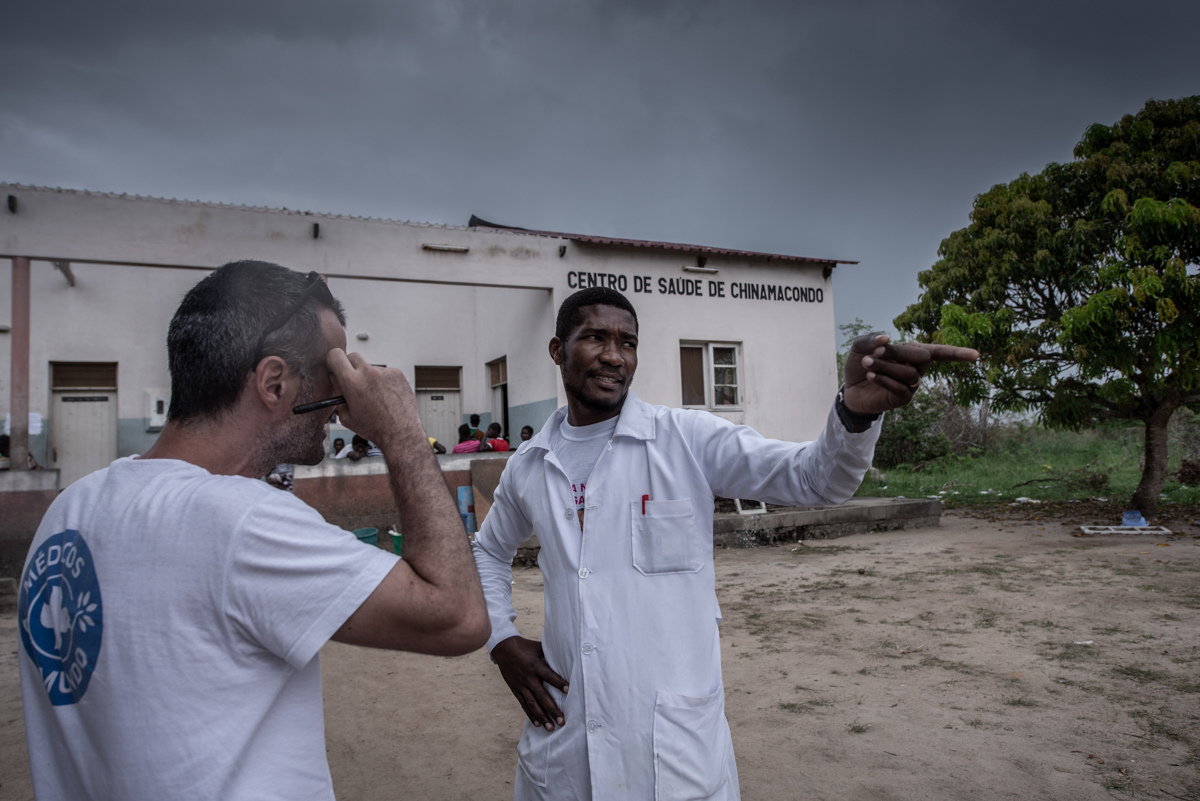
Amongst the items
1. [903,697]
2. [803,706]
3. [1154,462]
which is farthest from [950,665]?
[1154,462]

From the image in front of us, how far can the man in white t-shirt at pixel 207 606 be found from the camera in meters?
1.03

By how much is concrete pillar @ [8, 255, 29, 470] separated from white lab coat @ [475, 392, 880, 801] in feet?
30.0

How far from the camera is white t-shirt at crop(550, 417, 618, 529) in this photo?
205cm

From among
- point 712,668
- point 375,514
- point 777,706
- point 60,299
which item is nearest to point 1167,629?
point 777,706

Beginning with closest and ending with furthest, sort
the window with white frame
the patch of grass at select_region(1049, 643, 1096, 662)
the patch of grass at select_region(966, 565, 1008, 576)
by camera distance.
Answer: the patch of grass at select_region(1049, 643, 1096, 662)
the patch of grass at select_region(966, 565, 1008, 576)
the window with white frame

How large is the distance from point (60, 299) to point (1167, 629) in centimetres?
1585

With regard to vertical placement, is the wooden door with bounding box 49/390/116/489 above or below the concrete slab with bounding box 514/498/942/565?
above

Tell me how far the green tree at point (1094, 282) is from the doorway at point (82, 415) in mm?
13986

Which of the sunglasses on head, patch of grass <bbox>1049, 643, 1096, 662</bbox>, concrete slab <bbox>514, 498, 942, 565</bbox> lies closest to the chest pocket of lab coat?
the sunglasses on head

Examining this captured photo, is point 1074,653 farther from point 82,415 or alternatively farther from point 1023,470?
point 82,415

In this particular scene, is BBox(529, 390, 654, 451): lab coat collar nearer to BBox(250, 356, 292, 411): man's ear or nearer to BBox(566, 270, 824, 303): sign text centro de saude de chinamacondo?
BBox(250, 356, 292, 411): man's ear

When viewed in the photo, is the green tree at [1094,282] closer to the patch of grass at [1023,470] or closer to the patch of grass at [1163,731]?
the patch of grass at [1023,470]

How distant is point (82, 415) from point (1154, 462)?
17.7 metres

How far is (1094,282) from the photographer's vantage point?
34.2ft
